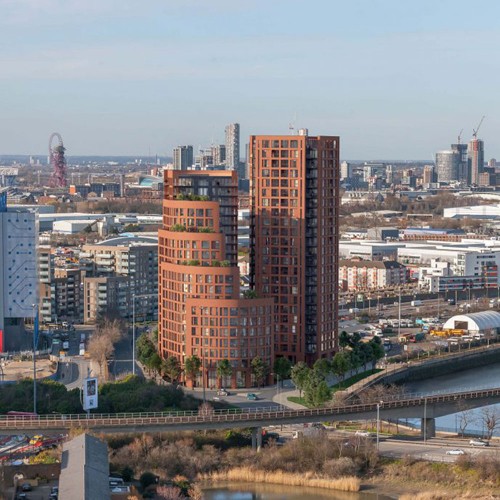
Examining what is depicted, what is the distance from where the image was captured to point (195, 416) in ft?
72.5

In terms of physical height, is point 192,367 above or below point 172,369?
above

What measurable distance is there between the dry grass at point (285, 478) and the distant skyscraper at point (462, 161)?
97.8 m

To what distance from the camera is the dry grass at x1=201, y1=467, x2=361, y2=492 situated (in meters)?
20.5

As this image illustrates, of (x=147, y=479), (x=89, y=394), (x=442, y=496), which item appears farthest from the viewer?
(x=89, y=394)

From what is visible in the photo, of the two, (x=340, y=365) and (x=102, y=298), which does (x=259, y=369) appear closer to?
(x=340, y=365)

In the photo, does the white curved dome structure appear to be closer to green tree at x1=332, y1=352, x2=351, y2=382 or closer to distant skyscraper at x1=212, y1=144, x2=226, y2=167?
green tree at x1=332, y1=352, x2=351, y2=382

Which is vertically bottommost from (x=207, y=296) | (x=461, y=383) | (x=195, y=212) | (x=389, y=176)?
(x=461, y=383)

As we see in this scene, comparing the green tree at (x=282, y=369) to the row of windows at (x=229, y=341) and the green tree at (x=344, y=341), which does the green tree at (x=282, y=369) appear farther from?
the green tree at (x=344, y=341)

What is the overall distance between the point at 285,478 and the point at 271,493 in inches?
19.8

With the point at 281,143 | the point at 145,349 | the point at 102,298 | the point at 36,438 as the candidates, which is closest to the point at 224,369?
the point at 145,349

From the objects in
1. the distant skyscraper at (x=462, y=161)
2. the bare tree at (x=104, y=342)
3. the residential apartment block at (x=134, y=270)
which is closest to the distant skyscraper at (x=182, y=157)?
the distant skyscraper at (x=462, y=161)

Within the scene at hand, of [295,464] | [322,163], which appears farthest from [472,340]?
[295,464]

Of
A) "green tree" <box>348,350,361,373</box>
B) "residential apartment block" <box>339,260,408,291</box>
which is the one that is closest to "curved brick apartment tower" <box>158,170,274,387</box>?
"green tree" <box>348,350,361,373</box>

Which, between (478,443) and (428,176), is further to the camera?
(428,176)
